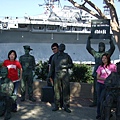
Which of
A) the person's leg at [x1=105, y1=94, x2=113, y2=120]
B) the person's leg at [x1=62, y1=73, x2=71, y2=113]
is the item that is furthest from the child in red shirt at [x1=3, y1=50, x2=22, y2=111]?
the person's leg at [x1=105, y1=94, x2=113, y2=120]

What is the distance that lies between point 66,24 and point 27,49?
104 ft

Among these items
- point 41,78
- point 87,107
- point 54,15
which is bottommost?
point 87,107

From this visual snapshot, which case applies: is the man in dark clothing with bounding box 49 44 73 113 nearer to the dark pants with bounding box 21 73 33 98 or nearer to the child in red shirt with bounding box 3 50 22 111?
the child in red shirt with bounding box 3 50 22 111

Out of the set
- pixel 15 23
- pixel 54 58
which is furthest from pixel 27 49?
pixel 15 23

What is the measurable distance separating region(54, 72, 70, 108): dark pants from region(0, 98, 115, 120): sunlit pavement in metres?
0.26

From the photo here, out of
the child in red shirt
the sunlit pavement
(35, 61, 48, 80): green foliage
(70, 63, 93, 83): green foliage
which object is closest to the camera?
the sunlit pavement

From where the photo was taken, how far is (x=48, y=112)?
19.3 ft

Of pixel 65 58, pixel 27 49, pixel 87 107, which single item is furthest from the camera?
pixel 27 49

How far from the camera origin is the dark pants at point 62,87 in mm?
5902

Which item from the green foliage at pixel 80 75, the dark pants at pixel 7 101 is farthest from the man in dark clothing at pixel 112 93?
the green foliage at pixel 80 75

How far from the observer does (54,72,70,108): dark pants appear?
19.4ft

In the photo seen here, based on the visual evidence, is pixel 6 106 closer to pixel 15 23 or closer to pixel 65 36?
pixel 15 23

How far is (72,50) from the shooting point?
39.8m

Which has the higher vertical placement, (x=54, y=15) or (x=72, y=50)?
(x=54, y=15)
